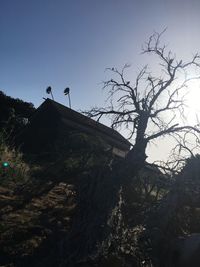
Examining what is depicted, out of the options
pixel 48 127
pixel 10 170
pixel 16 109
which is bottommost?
pixel 10 170

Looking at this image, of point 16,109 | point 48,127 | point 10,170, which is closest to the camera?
point 10,170

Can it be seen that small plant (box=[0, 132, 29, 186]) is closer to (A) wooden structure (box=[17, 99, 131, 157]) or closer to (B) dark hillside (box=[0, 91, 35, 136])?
(A) wooden structure (box=[17, 99, 131, 157])

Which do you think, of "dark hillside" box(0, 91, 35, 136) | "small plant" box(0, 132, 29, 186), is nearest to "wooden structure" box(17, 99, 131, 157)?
"dark hillside" box(0, 91, 35, 136)

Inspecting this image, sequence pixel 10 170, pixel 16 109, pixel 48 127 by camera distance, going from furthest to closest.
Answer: pixel 16 109
pixel 48 127
pixel 10 170

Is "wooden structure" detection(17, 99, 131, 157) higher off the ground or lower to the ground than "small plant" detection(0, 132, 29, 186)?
higher

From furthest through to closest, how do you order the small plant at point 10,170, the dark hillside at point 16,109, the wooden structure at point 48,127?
1. the dark hillside at point 16,109
2. the wooden structure at point 48,127
3. the small plant at point 10,170

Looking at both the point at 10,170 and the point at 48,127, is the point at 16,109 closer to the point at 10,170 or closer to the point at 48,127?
the point at 48,127

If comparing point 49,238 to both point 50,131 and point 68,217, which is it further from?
point 50,131

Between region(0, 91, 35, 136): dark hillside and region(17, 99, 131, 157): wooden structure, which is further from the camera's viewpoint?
region(0, 91, 35, 136): dark hillside

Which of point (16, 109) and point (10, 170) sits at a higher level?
point (16, 109)

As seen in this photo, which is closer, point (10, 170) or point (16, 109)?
point (10, 170)

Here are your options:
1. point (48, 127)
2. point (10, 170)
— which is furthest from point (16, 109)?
point (10, 170)

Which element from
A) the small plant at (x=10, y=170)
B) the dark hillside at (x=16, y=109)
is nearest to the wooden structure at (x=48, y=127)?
the dark hillside at (x=16, y=109)

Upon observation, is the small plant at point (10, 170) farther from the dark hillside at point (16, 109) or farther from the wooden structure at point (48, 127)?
the dark hillside at point (16, 109)
